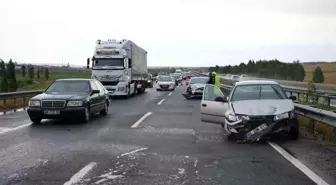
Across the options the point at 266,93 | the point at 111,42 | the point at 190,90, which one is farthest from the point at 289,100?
the point at 111,42

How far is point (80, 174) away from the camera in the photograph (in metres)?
5.89

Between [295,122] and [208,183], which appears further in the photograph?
[295,122]

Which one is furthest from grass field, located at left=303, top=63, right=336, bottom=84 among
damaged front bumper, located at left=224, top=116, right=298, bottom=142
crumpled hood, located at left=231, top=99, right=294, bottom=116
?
damaged front bumper, located at left=224, top=116, right=298, bottom=142

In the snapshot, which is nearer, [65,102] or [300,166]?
[300,166]

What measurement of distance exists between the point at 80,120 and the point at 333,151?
7837 mm

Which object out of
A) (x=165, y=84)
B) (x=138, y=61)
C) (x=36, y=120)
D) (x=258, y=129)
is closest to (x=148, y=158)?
(x=258, y=129)

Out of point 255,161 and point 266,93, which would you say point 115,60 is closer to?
point 266,93

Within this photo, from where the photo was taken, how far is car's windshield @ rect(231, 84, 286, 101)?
10078mm

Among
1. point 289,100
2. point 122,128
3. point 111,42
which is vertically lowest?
point 122,128

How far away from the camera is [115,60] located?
26.2m

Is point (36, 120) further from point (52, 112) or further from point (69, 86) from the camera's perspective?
point (69, 86)

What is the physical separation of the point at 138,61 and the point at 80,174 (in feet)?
85.5

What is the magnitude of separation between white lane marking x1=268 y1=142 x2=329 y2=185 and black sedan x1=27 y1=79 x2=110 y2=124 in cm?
626

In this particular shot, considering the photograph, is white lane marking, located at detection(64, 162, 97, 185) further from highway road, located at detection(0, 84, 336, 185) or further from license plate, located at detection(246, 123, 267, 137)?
license plate, located at detection(246, 123, 267, 137)
